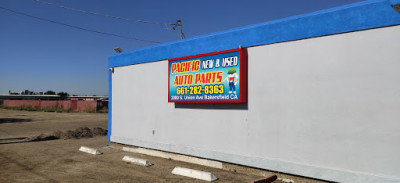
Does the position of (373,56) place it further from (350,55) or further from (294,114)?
(294,114)

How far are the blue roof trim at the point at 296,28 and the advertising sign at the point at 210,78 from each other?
1.05 ft

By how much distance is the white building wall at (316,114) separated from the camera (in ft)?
19.0

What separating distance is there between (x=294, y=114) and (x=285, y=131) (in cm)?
51

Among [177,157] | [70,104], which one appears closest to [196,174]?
[177,157]

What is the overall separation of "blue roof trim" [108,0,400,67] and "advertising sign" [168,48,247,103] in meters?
0.32

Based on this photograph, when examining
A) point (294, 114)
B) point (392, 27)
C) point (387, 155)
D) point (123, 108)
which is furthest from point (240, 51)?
point (123, 108)

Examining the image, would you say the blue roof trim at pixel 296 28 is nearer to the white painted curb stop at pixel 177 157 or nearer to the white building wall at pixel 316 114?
the white building wall at pixel 316 114

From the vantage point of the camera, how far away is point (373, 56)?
234 inches

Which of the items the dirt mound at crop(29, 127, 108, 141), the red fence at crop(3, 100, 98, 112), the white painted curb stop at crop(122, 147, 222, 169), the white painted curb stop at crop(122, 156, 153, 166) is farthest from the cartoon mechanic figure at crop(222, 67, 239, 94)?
the red fence at crop(3, 100, 98, 112)

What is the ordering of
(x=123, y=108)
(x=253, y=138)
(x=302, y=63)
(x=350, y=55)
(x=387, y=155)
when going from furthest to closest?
(x=123, y=108), (x=253, y=138), (x=302, y=63), (x=350, y=55), (x=387, y=155)

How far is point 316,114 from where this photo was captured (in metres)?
6.71

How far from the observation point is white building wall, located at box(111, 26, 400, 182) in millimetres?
5793

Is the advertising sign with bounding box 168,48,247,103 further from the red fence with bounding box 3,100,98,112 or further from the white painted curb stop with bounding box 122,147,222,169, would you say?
the red fence with bounding box 3,100,98,112

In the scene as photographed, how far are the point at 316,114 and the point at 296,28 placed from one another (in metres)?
2.23
